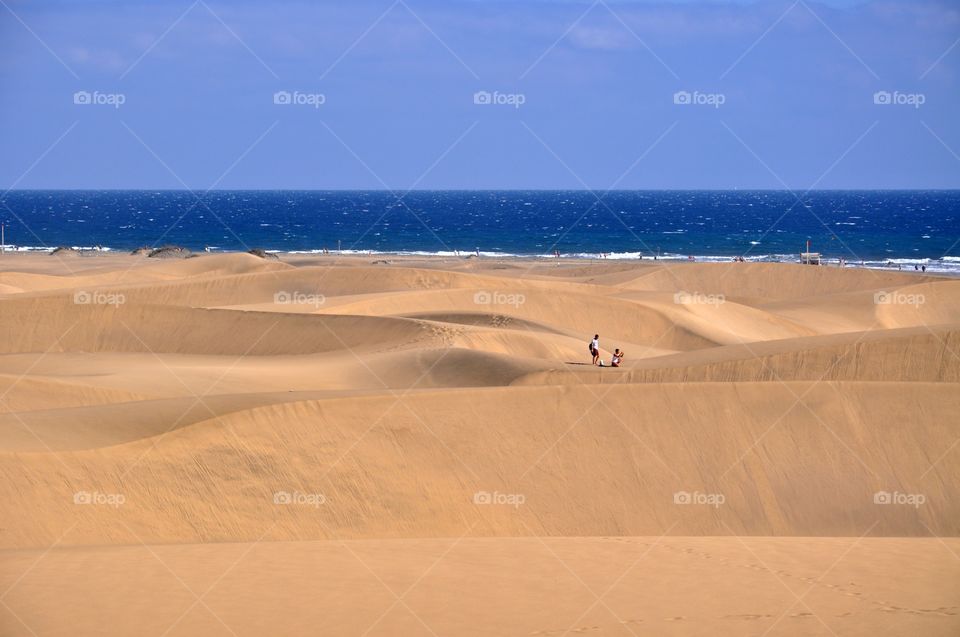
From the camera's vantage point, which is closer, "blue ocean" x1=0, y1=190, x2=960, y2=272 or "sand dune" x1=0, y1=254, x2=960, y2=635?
"sand dune" x1=0, y1=254, x2=960, y2=635

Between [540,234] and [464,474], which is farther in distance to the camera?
[540,234]

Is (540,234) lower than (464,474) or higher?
higher

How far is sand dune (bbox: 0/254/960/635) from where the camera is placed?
10250 mm

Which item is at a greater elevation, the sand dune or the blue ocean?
the blue ocean

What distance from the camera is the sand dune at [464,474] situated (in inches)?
404

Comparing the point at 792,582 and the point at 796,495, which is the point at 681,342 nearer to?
the point at 796,495

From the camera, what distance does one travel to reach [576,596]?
10.5 meters

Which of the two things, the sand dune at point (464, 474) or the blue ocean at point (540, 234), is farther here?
the blue ocean at point (540, 234)

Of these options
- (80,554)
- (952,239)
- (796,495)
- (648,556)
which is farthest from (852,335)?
(952,239)

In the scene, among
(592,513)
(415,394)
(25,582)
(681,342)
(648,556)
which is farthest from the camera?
(681,342)

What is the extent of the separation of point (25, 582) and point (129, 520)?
363cm

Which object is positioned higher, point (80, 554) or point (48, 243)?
point (48, 243)

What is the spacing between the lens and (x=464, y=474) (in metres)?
16.7

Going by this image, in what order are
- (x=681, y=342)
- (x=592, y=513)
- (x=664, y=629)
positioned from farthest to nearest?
(x=681, y=342) → (x=592, y=513) → (x=664, y=629)
